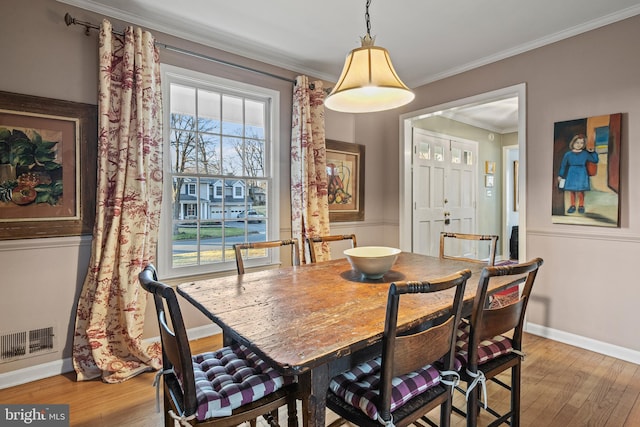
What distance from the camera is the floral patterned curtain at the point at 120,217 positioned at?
2.28m

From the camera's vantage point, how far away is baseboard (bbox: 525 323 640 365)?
8.23ft

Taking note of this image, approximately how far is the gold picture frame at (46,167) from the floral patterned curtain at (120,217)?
0.45 ft

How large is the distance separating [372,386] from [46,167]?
8.05ft

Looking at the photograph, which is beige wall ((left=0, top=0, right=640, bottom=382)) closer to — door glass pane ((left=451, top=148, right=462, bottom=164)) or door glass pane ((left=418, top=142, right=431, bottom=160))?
door glass pane ((left=418, top=142, right=431, bottom=160))

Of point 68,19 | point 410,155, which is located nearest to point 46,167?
point 68,19

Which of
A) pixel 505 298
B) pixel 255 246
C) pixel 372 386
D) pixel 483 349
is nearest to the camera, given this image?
pixel 372 386

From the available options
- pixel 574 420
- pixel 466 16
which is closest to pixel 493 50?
pixel 466 16

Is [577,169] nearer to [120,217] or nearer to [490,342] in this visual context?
[490,342]

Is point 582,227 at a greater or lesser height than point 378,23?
lesser

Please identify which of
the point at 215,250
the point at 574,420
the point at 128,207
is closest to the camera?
the point at 574,420

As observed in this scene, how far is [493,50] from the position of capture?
10.3ft

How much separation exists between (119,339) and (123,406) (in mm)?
560

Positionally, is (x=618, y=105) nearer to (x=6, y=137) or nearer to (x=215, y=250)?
(x=215, y=250)

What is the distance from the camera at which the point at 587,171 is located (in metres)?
2.66
